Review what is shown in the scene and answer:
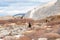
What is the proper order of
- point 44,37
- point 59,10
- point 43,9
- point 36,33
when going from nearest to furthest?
point 44,37 < point 36,33 < point 59,10 < point 43,9

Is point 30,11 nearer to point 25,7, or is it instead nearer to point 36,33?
point 25,7

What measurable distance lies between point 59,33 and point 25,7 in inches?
159

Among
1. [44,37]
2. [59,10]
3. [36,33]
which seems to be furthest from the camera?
[59,10]

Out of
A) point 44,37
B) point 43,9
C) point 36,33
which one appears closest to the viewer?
point 44,37

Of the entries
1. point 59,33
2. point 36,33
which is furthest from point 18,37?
point 59,33

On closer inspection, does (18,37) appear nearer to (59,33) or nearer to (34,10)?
(59,33)

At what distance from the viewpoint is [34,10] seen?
6.05 meters

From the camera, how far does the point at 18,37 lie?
2004 mm

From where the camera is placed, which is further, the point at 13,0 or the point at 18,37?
the point at 13,0

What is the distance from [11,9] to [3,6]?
1.05 feet

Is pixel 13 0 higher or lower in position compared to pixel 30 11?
higher

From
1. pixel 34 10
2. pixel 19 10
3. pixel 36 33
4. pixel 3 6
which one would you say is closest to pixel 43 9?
pixel 34 10

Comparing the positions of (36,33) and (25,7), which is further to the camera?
(25,7)

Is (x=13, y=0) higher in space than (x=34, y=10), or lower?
higher
